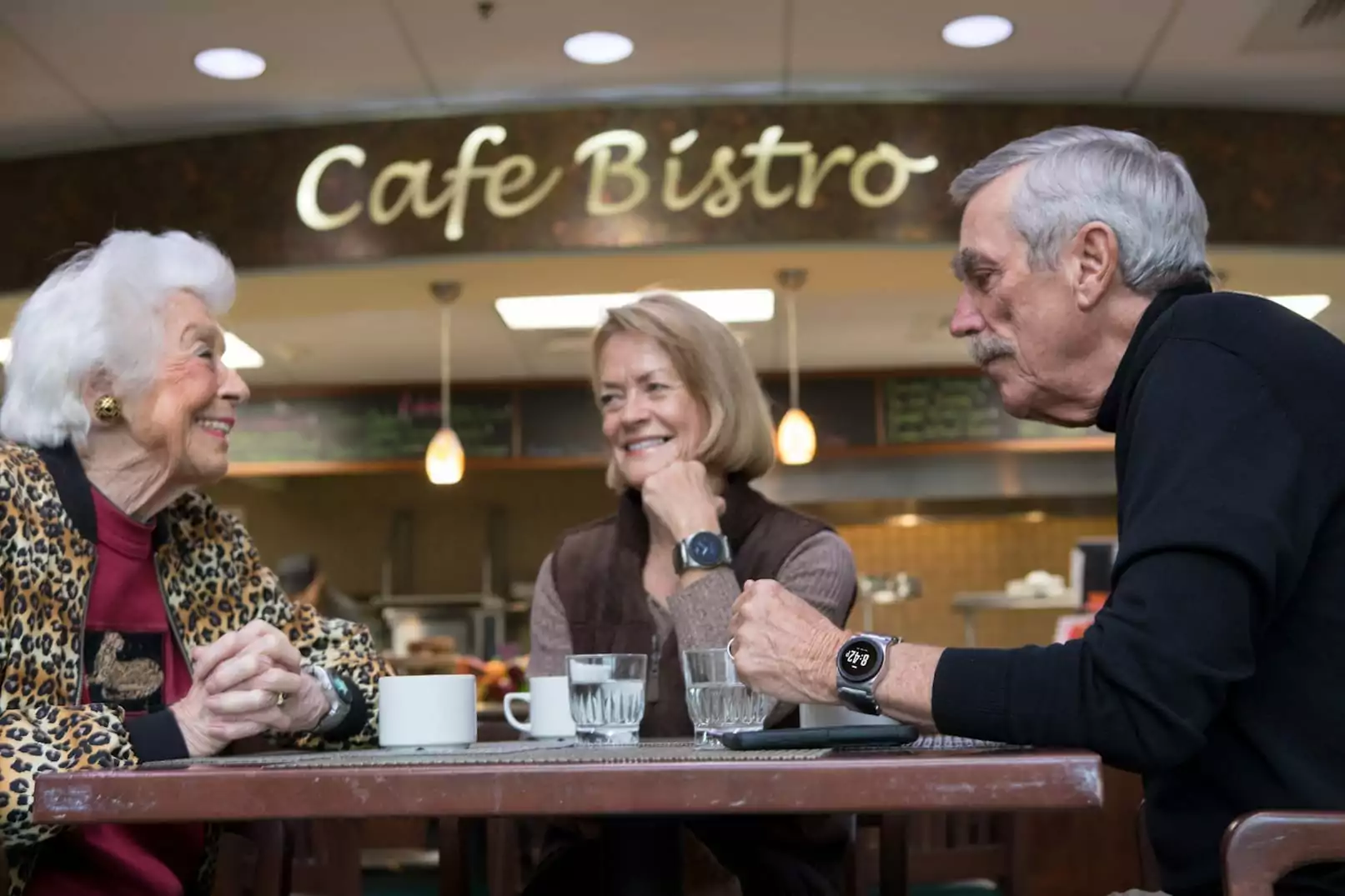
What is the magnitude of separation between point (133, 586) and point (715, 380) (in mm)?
1013

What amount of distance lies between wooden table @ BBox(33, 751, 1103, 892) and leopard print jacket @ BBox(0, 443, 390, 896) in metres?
0.38

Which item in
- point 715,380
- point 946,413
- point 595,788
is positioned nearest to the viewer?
point 595,788

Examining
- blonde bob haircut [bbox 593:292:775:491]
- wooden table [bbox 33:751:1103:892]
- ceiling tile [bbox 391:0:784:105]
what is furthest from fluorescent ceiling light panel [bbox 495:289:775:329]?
wooden table [bbox 33:751:1103:892]

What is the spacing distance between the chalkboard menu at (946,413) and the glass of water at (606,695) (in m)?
6.02

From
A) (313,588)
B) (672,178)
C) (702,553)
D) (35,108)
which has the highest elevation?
(35,108)

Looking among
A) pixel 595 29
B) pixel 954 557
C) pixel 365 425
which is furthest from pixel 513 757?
pixel 954 557

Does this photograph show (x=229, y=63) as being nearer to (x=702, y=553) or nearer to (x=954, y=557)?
(x=702, y=553)

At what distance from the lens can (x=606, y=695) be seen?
1.62m

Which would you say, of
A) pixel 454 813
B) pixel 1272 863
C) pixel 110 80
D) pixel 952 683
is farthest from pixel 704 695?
pixel 110 80

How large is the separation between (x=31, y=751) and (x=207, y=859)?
1.44 feet

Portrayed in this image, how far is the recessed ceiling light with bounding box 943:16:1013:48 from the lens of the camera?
416cm

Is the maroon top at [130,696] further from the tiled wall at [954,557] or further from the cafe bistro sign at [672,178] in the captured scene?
the tiled wall at [954,557]

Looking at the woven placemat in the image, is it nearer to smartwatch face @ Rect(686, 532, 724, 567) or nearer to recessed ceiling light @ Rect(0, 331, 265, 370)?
smartwatch face @ Rect(686, 532, 724, 567)

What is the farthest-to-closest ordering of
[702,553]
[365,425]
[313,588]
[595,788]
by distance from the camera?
[365,425] → [313,588] → [702,553] → [595,788]
